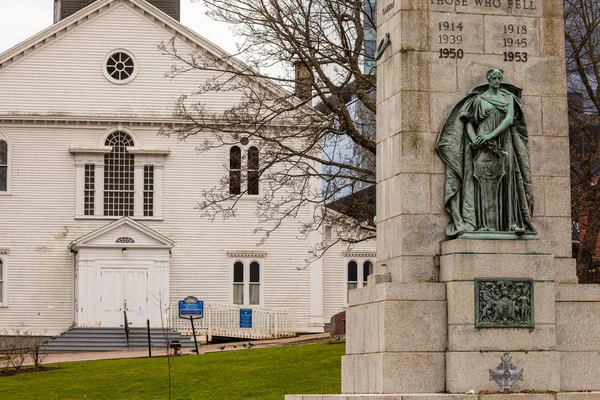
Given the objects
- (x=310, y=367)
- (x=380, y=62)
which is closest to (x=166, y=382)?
(x=310, y=367)

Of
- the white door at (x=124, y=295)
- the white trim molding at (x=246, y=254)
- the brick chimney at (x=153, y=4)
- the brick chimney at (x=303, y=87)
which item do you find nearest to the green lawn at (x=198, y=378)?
the brick chimney at (x=303, y=87)

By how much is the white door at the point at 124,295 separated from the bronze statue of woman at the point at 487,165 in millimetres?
32669

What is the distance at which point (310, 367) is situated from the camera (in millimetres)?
33531

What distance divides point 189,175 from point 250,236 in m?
3.36

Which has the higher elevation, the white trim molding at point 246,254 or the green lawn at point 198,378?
the white trim molding at point 246,254

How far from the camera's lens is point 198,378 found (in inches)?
1293

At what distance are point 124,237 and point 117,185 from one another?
2212 mm

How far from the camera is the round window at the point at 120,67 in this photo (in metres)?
51.2

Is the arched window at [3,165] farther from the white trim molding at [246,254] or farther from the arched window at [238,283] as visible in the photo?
the arched window at [238,283]

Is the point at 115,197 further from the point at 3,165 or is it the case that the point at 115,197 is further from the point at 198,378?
the point at 198,378

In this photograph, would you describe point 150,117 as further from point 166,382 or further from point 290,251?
point 166,382

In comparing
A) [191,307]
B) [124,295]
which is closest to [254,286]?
[191,307]

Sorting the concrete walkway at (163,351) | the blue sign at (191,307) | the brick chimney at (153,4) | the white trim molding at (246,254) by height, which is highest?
the brick chimney at (153,4)

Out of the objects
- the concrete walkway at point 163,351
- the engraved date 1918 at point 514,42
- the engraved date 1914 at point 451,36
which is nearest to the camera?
the engraved date 1914 at point 451,36
